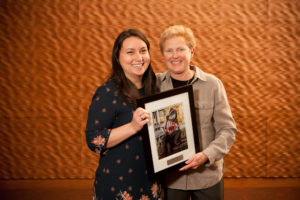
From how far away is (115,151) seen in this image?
1157 millimetres

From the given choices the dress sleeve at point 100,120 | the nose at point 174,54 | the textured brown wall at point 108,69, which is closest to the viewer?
the dress sleeve at point 100,120

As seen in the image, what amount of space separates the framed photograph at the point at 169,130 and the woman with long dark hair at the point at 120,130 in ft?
0.32

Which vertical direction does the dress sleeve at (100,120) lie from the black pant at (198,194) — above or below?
above

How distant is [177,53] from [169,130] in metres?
0.45

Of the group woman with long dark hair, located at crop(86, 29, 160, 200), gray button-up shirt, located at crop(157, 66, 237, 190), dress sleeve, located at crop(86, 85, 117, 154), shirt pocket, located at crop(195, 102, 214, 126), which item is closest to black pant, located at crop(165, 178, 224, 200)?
gray button-up shirt, located at crop(157, 66, 237, 190)

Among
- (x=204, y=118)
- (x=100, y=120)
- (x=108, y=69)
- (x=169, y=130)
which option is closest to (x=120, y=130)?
(x=100, y=120)

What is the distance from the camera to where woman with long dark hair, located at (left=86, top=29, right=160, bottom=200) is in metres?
1.12

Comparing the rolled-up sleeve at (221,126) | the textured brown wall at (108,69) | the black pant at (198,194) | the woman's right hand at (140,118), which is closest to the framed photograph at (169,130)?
the woman's right hand at (140,118)

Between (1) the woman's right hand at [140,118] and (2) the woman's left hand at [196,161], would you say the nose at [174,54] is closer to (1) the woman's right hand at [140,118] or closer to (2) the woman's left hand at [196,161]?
(1) the woman's right hand at [140,118]

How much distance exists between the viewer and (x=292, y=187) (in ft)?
8.46

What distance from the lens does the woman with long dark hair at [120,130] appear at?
1.12 m

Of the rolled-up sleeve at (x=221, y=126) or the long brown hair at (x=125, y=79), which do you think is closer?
the long brown hair at (x=125, y=79)

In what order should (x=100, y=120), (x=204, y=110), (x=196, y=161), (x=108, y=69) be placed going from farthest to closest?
1. (x=108, y=69)
2. (x=204, y=110)
3. (x=196, y=161)
4. (x=100, y=120)

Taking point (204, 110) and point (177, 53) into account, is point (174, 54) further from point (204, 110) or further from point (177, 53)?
point (204, 110)
